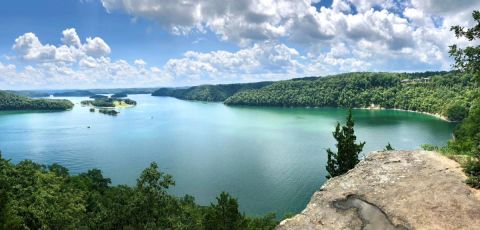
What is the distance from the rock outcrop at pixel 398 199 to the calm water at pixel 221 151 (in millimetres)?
38193

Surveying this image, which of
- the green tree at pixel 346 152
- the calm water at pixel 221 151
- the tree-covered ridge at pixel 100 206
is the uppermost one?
the green tree at pixel 346 152

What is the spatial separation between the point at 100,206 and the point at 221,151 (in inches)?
2804

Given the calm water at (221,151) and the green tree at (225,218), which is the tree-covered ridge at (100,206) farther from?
the calm water at (221,151)

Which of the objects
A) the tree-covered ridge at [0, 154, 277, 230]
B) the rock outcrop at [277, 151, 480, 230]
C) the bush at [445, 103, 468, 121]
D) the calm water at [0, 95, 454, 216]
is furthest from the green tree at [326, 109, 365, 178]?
the bush at [445, 103, 468, 121]

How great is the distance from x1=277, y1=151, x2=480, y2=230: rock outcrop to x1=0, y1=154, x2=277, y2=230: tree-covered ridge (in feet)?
28.3

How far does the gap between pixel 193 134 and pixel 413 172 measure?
126843mm

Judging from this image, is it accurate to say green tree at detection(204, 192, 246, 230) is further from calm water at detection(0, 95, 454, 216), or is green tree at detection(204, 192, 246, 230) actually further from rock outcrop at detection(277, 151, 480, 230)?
calm water at detection(0, 95, 454, 216)

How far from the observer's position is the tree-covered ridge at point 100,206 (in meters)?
21.9

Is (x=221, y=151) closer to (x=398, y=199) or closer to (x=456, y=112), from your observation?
(x=398, y=199)

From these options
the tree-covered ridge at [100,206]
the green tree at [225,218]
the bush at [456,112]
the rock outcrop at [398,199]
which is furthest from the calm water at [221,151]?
the rock outcrop at [398,199]

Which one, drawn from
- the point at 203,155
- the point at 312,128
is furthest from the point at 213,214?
the point at 312,128

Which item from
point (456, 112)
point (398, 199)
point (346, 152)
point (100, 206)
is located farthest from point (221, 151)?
point (456, 112)

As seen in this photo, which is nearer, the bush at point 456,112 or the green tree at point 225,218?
the green tree at point 225,218

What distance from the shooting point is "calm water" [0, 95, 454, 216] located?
66250mm
